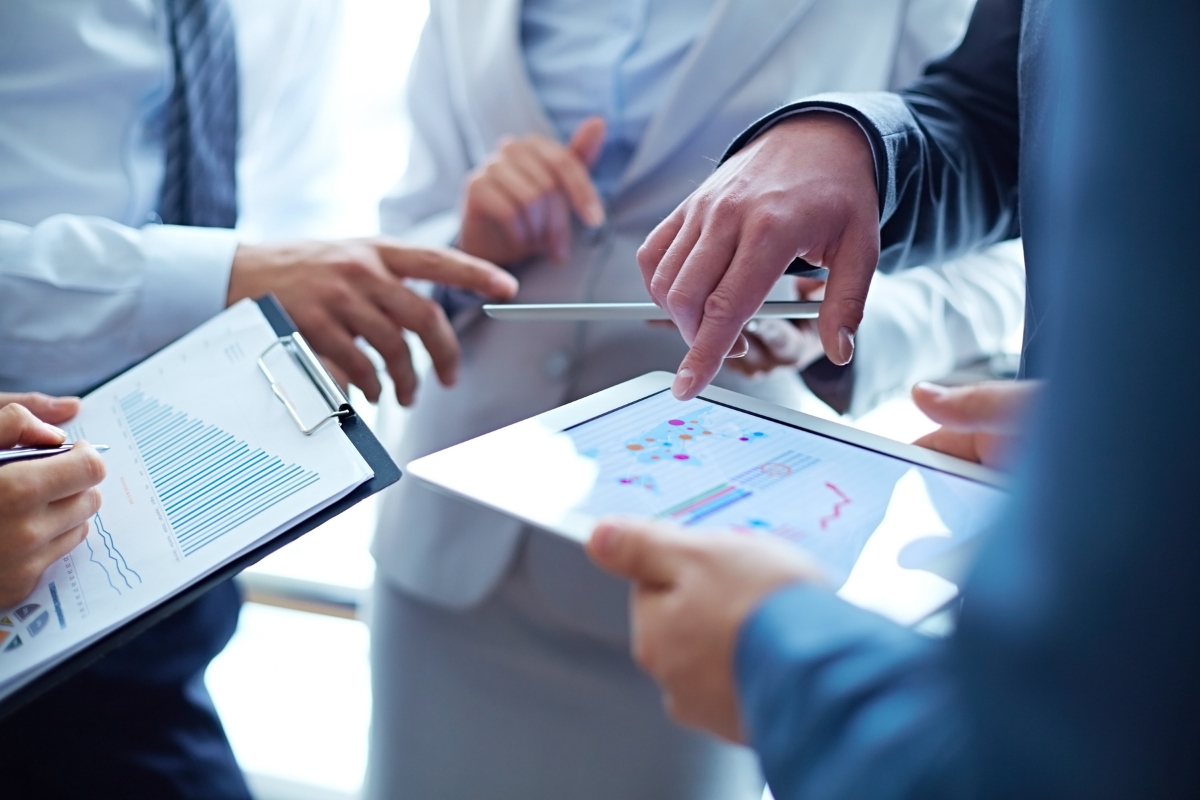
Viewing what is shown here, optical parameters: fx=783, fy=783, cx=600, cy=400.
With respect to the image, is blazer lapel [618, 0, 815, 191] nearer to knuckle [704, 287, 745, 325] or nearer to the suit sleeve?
the suit sleeve

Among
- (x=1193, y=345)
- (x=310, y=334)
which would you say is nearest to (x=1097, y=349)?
(x=1193, y=345)

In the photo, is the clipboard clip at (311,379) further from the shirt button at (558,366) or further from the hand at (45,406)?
the shirt button at (558,366)

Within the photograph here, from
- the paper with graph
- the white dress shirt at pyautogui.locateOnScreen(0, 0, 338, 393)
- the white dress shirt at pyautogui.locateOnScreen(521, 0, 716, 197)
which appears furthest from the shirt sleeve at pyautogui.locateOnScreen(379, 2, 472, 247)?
the paper with graph

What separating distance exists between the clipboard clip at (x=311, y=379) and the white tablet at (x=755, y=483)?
0.33 feet

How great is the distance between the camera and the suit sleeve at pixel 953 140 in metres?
0.47

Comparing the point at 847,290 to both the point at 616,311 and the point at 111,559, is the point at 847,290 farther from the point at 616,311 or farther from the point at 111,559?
the point at 111,559

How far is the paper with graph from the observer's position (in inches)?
15.2

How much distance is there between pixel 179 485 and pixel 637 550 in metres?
0.30

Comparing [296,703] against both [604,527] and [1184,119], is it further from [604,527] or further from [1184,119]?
[1184,119]

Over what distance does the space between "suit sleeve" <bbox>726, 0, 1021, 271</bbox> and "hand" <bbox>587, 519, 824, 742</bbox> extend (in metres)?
0.27

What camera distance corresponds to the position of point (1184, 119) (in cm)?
19

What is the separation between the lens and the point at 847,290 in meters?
0.42

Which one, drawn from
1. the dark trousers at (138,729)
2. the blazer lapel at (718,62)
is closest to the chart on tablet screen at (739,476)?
the blazer lapel at (718,62)

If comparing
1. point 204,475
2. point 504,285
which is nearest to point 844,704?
point 204,475
